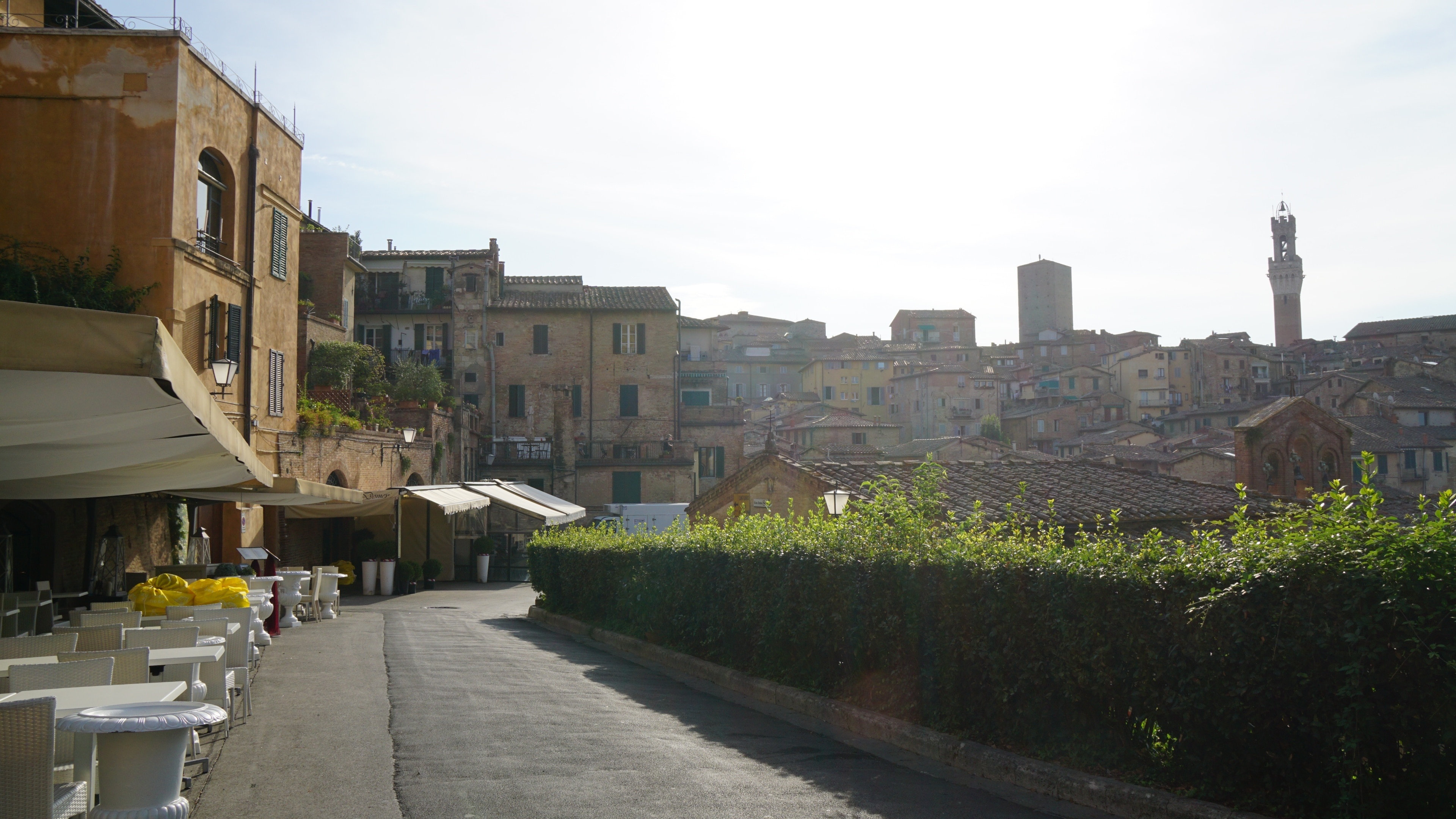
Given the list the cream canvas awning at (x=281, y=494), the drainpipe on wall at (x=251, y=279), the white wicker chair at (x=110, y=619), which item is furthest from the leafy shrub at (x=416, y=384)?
the white wicker chair at (x=110, y=619)

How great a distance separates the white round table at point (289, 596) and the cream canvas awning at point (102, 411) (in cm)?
470

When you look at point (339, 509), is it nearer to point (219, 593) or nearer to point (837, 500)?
point (837, 500)

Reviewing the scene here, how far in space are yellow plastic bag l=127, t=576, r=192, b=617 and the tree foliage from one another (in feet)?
28.9

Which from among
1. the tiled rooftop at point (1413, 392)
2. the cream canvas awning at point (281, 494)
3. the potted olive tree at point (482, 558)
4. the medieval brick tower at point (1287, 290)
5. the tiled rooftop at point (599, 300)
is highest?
the medieval brick tower at point (1287, 290)

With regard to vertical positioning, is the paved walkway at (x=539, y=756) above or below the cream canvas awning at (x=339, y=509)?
below

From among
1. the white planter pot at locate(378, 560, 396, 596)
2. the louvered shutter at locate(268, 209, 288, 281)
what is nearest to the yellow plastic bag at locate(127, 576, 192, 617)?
the louvered shutter at locate(268, 209, 288, 281)

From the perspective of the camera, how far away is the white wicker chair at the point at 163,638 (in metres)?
7.62

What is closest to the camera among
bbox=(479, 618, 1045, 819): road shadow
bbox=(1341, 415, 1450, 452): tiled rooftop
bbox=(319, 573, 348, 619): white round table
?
bbox=(479, 618, 1045, 819): road shadow

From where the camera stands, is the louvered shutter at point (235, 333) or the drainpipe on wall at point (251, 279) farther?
the drainpipe on wall at point (251, 279)

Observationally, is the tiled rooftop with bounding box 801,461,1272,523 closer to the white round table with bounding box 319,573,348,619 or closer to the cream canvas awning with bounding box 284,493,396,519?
the cream canvas awning with bounding box 284,493,396,519

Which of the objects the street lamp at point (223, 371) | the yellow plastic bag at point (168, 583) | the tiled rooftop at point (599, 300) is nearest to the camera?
the yellow plastic bag at point (168, 583)

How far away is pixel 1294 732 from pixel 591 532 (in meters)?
14.4

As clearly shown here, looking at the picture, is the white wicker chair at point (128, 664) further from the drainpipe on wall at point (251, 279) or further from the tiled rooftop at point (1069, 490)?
the drainpipe on wall at point (251, 279)

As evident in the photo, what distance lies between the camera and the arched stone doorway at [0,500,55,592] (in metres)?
Answer: 15.1
